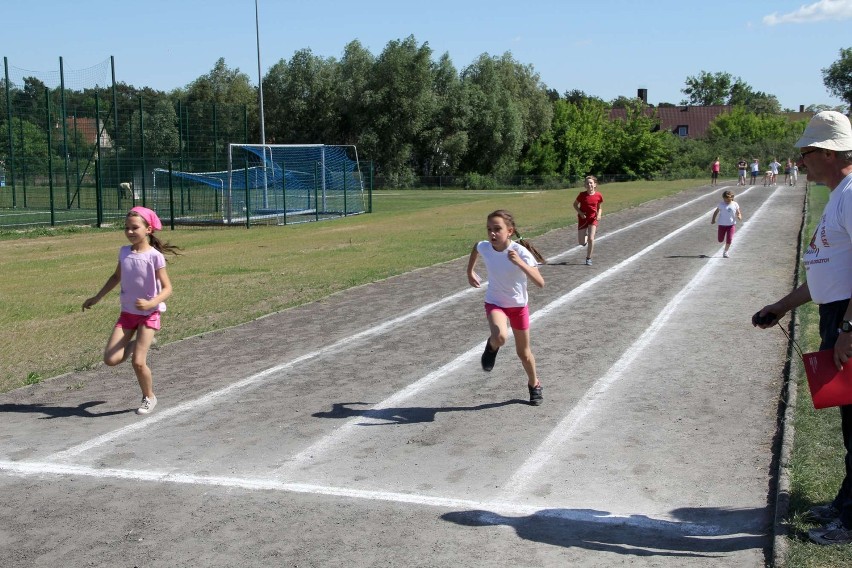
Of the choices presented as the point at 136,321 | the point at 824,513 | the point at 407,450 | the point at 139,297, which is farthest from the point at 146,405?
the point at 824,513

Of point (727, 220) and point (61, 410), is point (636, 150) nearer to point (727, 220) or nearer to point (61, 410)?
point (727, 220)

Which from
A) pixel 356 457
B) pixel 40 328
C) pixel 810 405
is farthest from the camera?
pixel 40 328

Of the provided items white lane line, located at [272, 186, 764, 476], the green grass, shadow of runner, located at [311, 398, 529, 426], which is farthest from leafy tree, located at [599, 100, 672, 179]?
shadow of runner, located at [311, 398, 529, 426]

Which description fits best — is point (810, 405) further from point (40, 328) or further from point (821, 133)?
point (40, 328)

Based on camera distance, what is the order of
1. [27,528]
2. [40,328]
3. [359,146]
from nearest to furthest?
1. [27,528]
2. [40,328]
3. [359,146]

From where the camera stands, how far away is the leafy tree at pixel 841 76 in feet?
397

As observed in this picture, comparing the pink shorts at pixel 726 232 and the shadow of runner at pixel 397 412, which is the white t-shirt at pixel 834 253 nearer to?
the shadow of runner at pixel 397 412

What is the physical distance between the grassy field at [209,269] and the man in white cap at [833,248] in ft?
23.8

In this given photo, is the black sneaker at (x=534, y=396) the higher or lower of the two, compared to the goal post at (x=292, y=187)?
lower

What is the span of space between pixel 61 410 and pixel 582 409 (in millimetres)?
4371

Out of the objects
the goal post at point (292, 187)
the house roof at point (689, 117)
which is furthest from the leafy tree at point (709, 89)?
the goal post at point (292, 187)

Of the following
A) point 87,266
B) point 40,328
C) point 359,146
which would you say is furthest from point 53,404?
point 359,146

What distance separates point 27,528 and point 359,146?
241 ft

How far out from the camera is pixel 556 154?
8131cm
